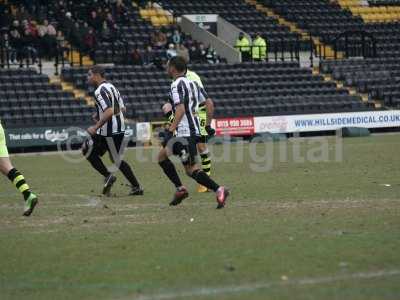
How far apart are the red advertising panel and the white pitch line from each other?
24271 mm

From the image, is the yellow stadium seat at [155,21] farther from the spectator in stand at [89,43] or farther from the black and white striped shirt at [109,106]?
the black and white striped shirt at [109,106]

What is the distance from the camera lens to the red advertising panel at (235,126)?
3231cm

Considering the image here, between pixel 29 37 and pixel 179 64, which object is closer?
pixel 179 64

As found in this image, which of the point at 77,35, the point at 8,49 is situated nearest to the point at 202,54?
the point at 77,35

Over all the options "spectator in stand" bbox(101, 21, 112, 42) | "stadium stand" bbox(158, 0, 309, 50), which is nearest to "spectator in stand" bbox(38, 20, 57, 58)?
"spectator in stand" bbox(101, 21, 112, 42)

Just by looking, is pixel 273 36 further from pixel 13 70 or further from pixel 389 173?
pixel 389 173

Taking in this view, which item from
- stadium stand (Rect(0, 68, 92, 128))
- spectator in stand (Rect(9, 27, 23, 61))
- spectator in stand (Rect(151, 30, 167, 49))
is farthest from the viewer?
spectator in stand (Rect(151, 30, 167, 49))

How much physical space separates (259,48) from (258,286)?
3193 centimetres

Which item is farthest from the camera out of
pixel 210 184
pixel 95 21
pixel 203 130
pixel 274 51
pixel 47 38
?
pixel 274 51

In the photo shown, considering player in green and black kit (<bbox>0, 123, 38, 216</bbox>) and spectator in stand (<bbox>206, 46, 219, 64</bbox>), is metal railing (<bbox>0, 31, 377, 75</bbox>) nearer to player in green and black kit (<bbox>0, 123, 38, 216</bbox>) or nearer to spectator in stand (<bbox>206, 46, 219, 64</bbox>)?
spectator in stand (<bbox>206, 46, 219, 64</bbox>)

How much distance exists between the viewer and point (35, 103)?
31578 millimetres

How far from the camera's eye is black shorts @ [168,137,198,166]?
12703 mm

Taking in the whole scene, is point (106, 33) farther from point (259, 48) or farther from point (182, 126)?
point (182, 126)

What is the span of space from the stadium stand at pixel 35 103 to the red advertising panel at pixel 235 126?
165 inches
